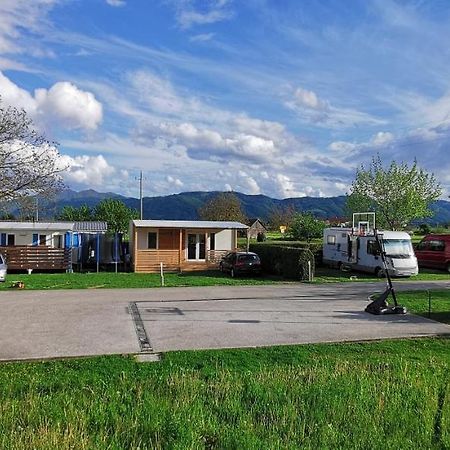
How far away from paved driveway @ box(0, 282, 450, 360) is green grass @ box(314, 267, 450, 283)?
5081 mm

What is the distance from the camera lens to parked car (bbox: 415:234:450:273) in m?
29.0

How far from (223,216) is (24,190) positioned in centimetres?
6481

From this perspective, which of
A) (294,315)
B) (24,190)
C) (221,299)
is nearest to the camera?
(24,190)

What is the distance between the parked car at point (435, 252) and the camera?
29.0m

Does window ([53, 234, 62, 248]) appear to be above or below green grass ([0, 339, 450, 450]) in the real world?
above

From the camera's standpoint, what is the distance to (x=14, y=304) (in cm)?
1516

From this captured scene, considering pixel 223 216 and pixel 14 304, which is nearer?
pixel 14 304

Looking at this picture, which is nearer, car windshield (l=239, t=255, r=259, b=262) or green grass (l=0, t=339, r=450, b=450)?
green grass (l=0, t=339, r=450, b=450)

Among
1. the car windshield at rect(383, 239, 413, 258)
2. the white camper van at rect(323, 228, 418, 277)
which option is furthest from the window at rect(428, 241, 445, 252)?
the car windshield at rect(383, 239, 413, 258)

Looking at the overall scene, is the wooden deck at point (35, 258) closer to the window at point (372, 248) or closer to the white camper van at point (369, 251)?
the white camper van at point (369, 251)

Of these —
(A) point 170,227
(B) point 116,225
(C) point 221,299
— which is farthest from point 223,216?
(C) point 221,299

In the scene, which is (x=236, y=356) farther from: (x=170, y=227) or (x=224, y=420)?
(x=170, y=227)

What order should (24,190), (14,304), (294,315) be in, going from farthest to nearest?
(14,304) → (294,315) → (24,190)

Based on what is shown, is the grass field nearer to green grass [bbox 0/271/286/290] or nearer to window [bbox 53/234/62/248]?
green grass [bbox 0/271/286/290]
